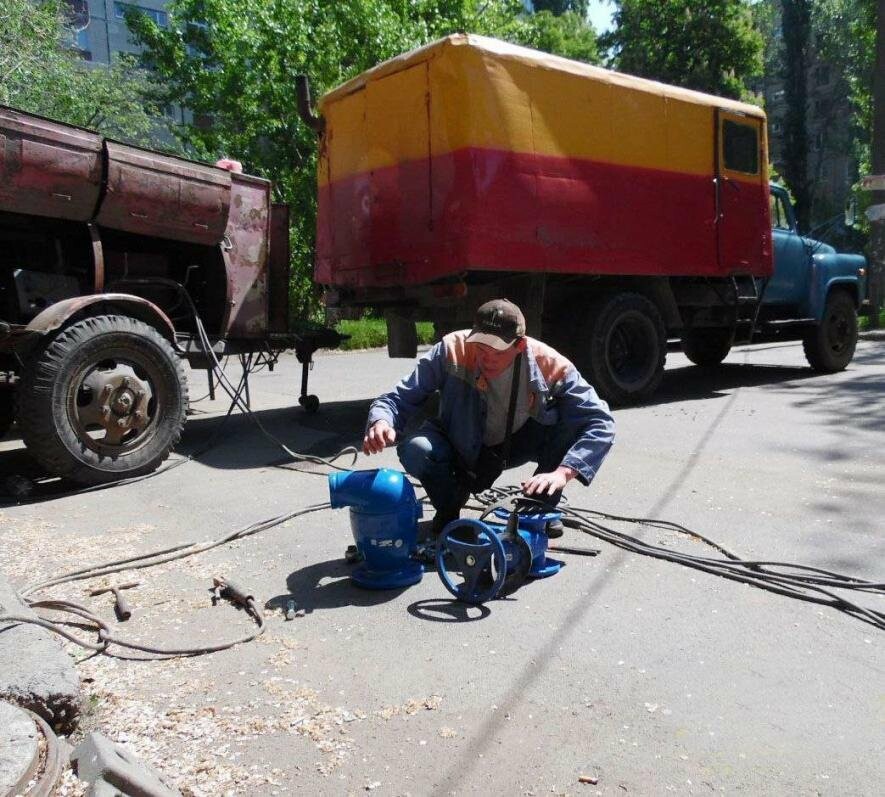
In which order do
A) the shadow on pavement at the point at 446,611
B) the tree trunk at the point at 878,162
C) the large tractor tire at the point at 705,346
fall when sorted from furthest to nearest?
the tree trunk at the point at 878,162 → the large tractor tire at the point at 705,346 → the shadow on pavement at the point at 446,611

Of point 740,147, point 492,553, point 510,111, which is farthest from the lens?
point 740,147

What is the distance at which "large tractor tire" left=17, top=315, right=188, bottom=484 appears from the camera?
5.20 meters

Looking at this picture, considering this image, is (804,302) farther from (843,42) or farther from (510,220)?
(843,42)

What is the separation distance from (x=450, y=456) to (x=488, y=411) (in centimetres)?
28

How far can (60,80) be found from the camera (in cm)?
2002

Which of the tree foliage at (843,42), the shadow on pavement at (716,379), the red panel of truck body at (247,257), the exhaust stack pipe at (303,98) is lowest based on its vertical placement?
the shadow on pavement at (716,379)

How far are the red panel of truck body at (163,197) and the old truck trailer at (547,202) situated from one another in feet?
5.54

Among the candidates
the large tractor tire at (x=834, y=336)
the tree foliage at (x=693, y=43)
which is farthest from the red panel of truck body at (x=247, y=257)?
the tree foliage at (x=693, y=43)

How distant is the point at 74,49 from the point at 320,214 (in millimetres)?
18058

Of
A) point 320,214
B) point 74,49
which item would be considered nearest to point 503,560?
point 320,214

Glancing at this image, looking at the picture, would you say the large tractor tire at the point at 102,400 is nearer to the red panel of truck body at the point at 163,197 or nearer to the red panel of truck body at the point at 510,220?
the red panel of truck body at the point at 163,197

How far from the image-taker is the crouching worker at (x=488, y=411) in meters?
3.81

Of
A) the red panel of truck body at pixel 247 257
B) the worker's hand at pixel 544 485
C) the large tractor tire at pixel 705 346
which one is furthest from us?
the large tractor tire at pixel 705 346

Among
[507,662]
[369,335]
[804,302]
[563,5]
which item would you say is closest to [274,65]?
[369,335]
